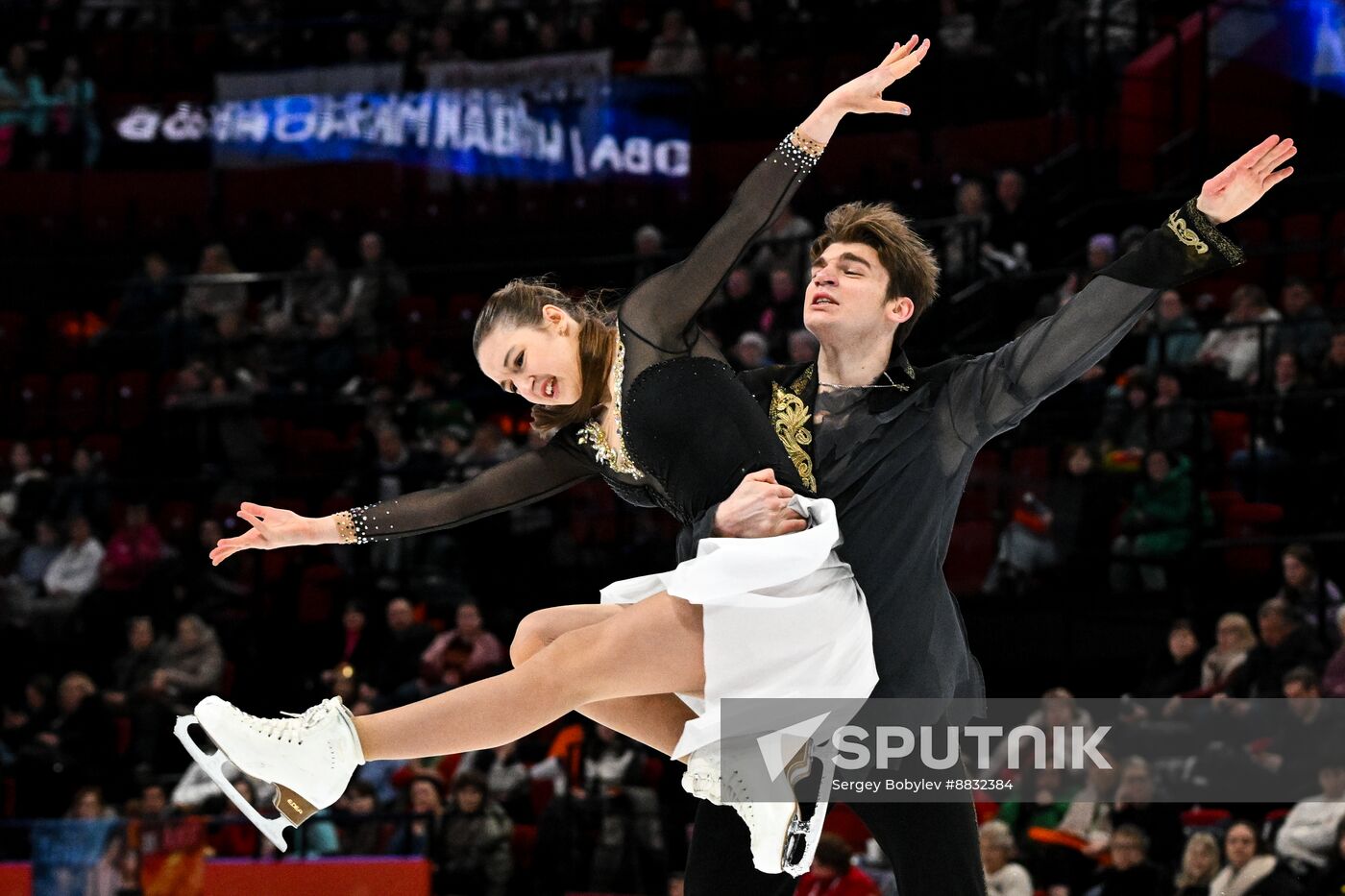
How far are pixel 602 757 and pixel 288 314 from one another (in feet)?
18.5

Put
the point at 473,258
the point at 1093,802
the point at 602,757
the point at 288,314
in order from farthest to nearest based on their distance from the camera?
the point at 473,258 → the point at 288,314 → the point at 602,757 → the point at 1093,802

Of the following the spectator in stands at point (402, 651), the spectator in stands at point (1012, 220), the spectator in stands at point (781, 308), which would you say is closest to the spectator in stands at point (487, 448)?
the spectator in stands at point (402, 651)

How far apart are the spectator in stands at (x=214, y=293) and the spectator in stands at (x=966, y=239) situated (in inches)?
208

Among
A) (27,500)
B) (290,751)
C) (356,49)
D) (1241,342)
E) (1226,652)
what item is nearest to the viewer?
(290,751)

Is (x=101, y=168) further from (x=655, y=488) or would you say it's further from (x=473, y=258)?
(x=655, y=488)

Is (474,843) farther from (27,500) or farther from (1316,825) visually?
(27,500)

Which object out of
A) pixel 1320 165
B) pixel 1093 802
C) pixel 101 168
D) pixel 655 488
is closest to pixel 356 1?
pixel 101 168

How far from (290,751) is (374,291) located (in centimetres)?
949

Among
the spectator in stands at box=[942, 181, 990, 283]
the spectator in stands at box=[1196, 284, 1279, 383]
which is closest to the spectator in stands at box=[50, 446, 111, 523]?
the spectator in stands at box=[942, 181, 990, 283]

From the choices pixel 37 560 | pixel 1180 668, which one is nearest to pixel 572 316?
pixel 1180 668

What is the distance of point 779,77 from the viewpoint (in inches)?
540

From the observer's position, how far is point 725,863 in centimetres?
372

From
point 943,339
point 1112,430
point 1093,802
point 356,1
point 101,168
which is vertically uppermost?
point 356,1

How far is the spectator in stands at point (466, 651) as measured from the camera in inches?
364
